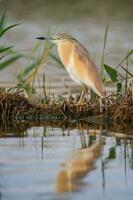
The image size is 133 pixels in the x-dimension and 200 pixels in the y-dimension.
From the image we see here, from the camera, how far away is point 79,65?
1052 centimetres

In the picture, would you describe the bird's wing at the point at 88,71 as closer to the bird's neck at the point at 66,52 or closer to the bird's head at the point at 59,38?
the bird's neck at the point at 66,52

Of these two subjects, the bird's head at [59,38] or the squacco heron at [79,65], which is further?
the bird's head at [59,38]

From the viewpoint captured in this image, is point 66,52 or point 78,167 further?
point 66,52

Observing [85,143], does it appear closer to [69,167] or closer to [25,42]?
[69,167]

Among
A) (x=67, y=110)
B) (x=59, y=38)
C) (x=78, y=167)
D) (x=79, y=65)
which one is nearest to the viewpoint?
(x=78, y=167)

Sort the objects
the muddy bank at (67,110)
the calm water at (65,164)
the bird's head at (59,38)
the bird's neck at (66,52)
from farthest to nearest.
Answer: the bird's head at (59,38), the bird's neck at (66,52), the muddy bank at (67,110), the calm water at (65,164)

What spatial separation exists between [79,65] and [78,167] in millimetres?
2444

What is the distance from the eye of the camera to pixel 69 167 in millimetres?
8242

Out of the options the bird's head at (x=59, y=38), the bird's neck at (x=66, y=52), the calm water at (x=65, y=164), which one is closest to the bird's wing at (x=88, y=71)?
the bird's neck at (x=66, y=52)

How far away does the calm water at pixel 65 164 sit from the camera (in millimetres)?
7402

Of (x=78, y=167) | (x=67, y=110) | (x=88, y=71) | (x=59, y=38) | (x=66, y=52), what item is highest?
(x=59, y=38)

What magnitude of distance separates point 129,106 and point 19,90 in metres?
1.45

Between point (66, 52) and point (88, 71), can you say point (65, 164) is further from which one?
point (66, 52)

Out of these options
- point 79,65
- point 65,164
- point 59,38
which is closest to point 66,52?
point 59,38
